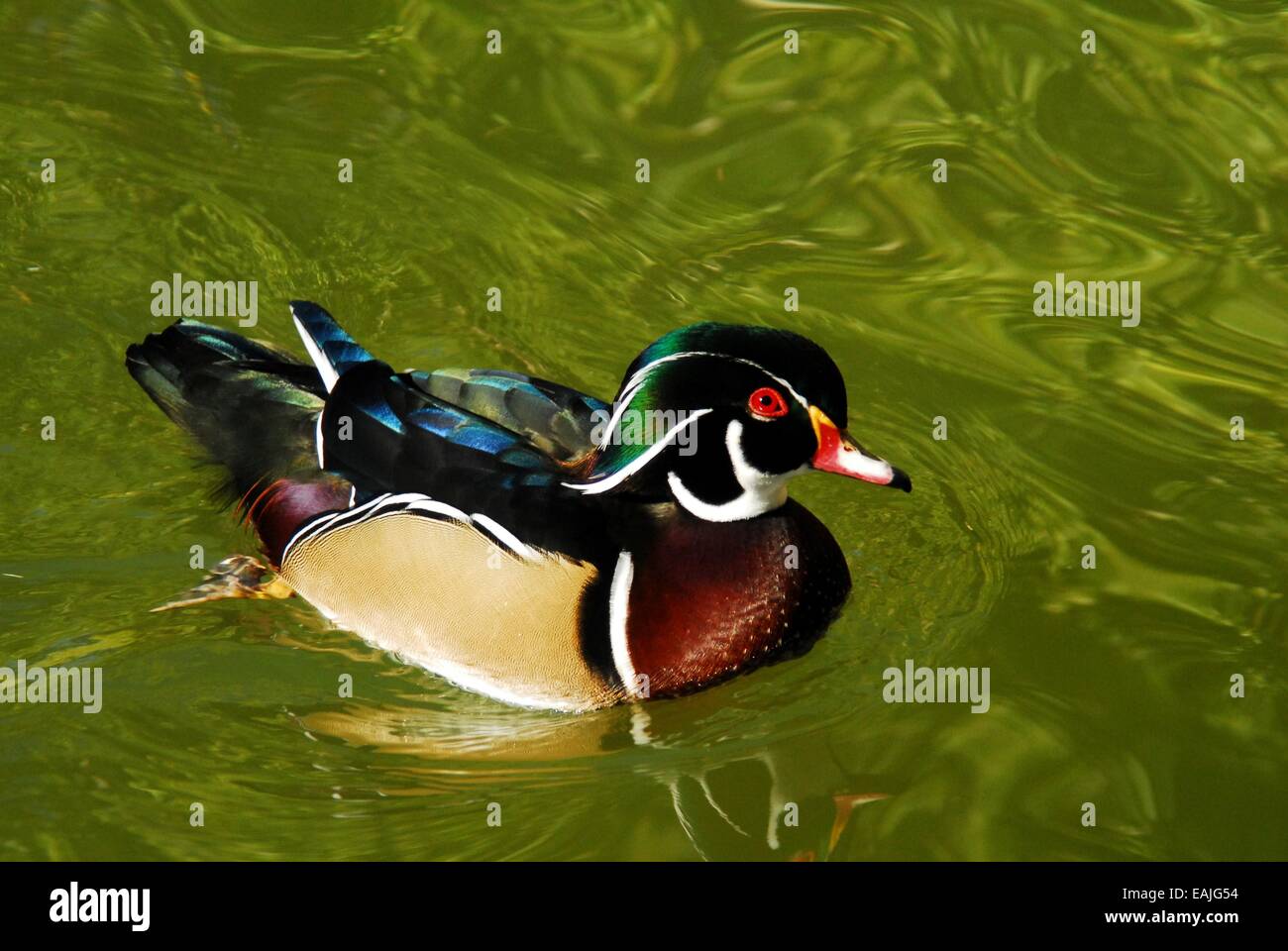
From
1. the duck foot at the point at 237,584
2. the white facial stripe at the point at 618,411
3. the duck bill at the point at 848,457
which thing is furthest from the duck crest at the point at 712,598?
the duck foot at the point at 237,584

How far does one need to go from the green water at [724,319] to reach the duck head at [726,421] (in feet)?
2.47

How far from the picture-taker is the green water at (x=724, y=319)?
500 cm

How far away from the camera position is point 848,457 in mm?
4992

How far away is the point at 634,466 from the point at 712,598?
0.50m

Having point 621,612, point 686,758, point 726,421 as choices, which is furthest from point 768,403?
point 686,758

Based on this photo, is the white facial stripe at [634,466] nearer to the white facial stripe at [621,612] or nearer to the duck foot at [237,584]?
the white facial stripe at [621,612]

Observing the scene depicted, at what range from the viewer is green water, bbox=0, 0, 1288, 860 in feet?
16.4

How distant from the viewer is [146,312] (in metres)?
6.86

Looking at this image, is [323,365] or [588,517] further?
[323,365]

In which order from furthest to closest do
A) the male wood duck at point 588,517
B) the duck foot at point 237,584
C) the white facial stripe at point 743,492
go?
the duck foot at point 237,584 → the white facial stripe at point 743,492 → the male wood duck at point 588,517

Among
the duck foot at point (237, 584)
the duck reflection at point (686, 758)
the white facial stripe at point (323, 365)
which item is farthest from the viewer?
the duck foot at point (237, 584)

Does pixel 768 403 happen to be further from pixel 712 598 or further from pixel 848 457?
pixel 712 598
